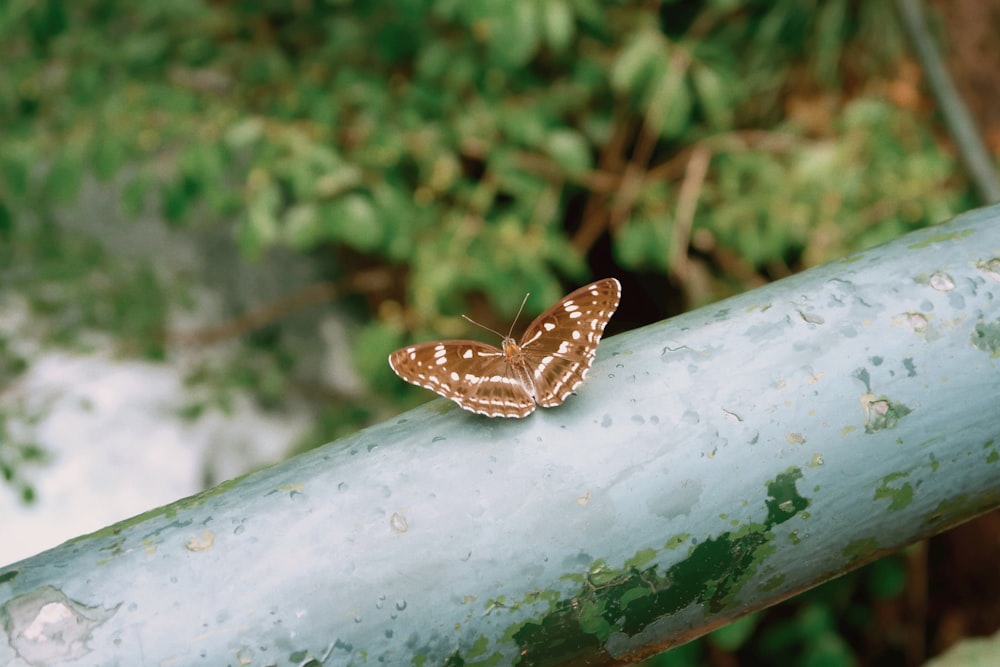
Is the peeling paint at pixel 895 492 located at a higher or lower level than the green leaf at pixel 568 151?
lower

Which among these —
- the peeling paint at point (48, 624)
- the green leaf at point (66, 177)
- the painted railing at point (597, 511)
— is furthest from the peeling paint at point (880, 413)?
the green leaf at point (66, 177)

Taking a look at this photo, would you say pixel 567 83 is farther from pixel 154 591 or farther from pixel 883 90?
pixel 154 591

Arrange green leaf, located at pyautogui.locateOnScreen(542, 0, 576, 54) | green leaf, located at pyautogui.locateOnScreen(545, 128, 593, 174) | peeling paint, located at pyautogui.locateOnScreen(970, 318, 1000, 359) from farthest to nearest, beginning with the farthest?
green leaf, located at pyautogui.locateOnScreen(545, 128, 593, 174) → green leaf, located at pyautogui.locateOnScreen(542, 0, 576, 54) → peeling paint, located at pyautogui.locateOnScreen(970, 318, 1000, 359)

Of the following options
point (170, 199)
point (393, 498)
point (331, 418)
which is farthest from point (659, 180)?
point (393, 498)

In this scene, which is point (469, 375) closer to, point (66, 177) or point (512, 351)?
point (512, 351)

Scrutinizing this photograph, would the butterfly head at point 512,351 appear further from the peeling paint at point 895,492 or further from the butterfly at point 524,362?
the peeling paint at point 895,492

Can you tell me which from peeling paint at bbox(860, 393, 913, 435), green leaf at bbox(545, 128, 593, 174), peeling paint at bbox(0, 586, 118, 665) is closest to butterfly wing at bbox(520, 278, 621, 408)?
peeling paint at bbox(860, 393, 913, 435)

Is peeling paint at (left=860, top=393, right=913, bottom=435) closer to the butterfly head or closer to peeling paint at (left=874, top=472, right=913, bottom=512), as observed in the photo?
peeling paint at (left=874, top=472, right=913, bottom=512)
